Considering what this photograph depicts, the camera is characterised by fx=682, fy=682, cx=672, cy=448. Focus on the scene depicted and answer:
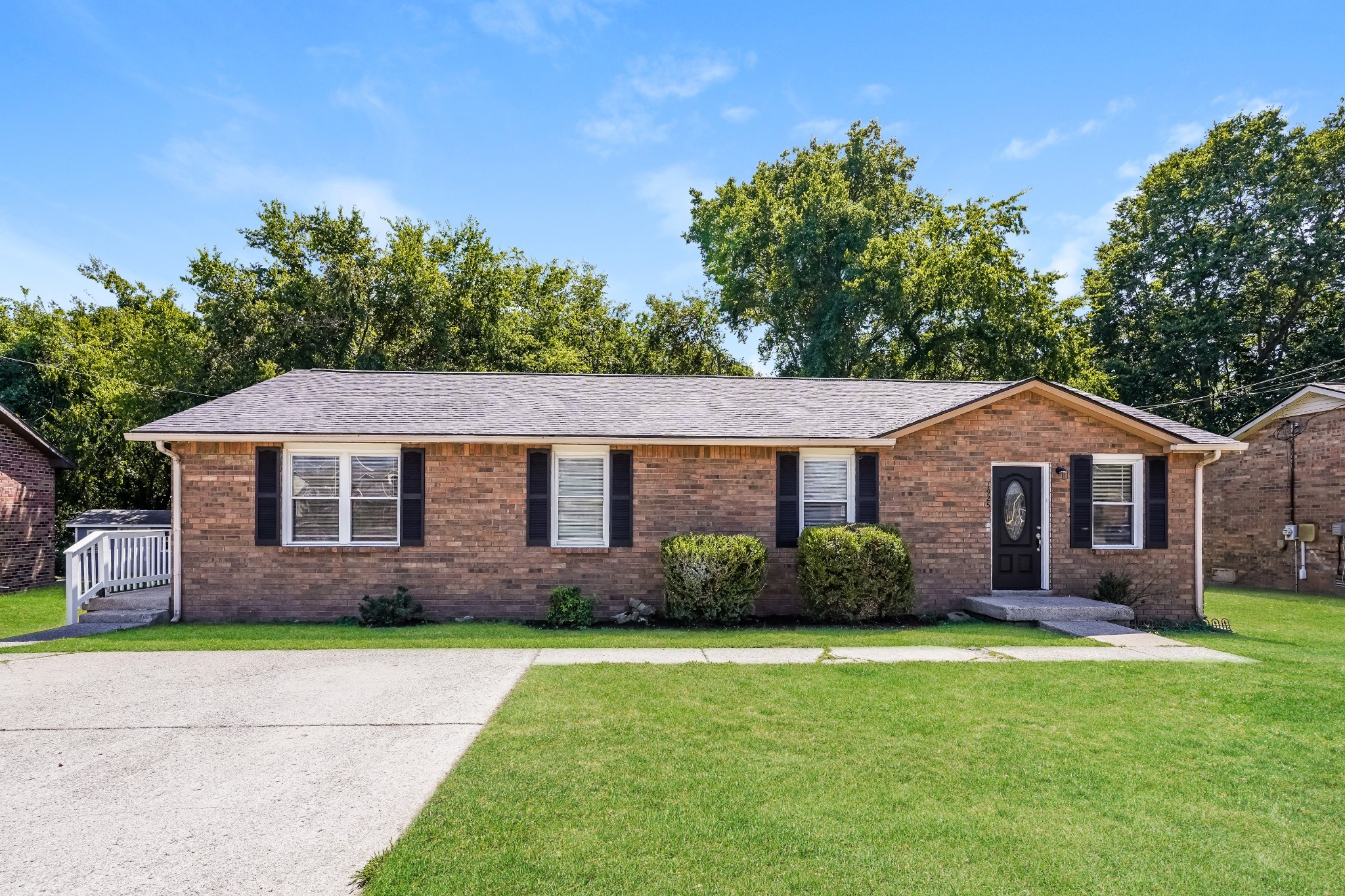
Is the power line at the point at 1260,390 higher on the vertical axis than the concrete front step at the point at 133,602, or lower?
higher

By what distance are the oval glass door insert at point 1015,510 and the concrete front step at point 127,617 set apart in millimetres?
12835

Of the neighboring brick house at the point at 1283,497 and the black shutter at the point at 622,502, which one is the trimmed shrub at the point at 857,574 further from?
the neighboring brick house at the point at 1283,497

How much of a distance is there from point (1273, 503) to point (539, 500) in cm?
1772

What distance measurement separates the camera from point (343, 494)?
10.2 m

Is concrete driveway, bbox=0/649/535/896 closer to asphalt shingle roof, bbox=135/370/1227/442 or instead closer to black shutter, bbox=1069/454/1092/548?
asphalt shingle roof, bbox=135/370/1227/442

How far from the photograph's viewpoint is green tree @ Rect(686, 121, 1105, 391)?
76.8ft

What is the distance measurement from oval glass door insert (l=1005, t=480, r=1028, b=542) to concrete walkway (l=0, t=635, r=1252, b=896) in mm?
2979

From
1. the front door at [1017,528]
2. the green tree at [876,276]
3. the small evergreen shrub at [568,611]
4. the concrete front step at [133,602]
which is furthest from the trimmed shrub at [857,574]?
the green tree at [876,276]

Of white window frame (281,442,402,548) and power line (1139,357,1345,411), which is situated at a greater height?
power line (1139,357,1345,411)

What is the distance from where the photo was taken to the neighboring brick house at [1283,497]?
49.8 feet

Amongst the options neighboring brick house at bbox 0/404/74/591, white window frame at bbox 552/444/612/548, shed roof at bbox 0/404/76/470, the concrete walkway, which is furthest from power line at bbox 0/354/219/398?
white window frame at bbox 552/444/612/548

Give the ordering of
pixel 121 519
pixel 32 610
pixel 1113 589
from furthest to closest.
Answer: pixel 121 519, pixel 32 610, pixel 1113 589

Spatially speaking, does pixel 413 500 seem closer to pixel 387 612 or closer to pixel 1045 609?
pixel 387 612

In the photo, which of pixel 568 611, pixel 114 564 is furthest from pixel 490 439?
pixel 114 564
